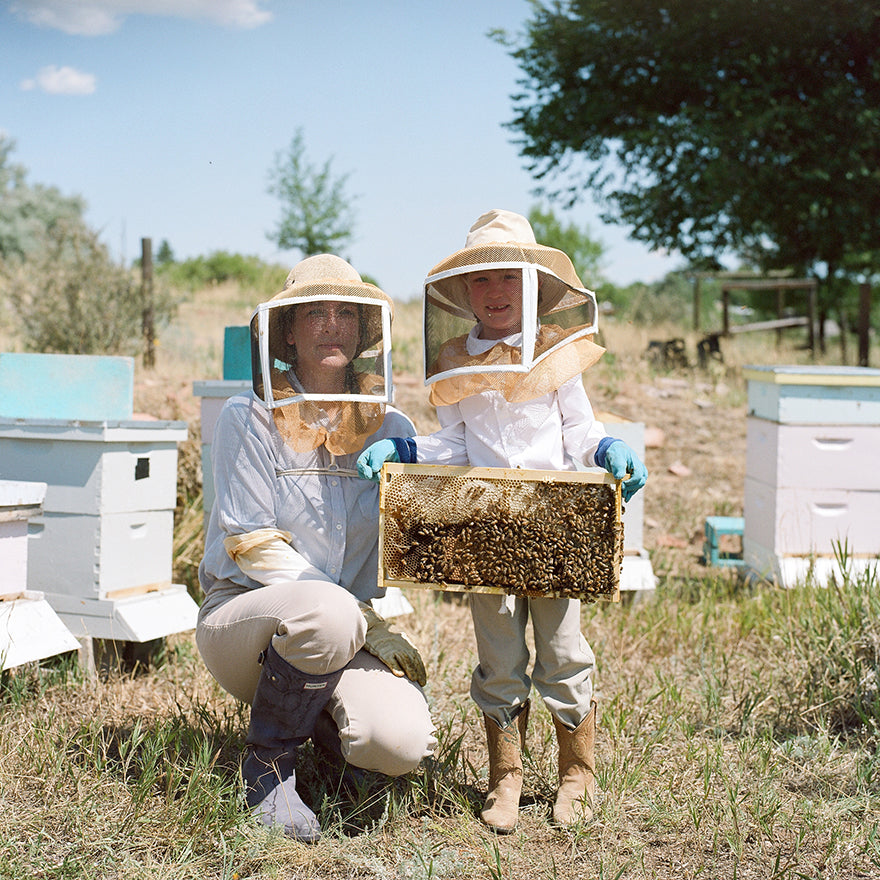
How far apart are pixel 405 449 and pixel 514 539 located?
A: 1.48 feet

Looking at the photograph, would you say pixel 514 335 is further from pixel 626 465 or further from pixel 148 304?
pixel 148 304

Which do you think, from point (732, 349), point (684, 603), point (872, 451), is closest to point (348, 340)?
point (684, 603)

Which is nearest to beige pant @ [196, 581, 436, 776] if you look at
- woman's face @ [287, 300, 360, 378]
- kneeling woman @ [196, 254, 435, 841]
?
kneeling woman @ [196, 254, 435, 841]

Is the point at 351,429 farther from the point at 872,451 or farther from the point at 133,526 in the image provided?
the point at 872,451

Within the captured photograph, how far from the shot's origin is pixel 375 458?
2.56 m

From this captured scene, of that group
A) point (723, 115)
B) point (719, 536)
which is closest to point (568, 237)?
point (723, 115)

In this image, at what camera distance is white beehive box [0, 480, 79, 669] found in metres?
3.12

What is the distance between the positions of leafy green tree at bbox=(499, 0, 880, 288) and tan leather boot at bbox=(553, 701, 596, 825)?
12.5m

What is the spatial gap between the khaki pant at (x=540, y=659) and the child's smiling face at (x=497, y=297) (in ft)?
2.78

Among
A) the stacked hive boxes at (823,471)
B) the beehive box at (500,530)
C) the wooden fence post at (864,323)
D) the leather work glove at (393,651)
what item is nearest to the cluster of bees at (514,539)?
the beehive box at (500,530)

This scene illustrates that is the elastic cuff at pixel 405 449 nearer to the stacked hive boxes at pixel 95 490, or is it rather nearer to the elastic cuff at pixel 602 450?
the elastic cuff at pixel 602 450

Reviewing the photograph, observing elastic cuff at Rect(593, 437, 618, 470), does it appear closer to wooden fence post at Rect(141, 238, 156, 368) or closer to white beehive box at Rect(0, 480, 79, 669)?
white beehive box at Rect(0, 480, 79, 669)

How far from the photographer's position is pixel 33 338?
29.7 ft

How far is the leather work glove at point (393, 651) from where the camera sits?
2.67 metres
